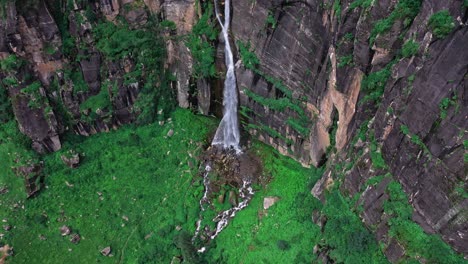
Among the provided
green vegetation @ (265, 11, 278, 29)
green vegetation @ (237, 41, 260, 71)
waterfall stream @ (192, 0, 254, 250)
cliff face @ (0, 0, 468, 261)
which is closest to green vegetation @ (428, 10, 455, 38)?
cliff face @ (0, 0, 468, 261)

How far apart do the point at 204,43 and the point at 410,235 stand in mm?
22325

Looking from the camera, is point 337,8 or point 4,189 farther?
point 4,189

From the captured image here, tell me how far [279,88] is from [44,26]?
1978cm

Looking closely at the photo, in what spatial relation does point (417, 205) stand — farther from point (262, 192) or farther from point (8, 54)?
point (8, 54)

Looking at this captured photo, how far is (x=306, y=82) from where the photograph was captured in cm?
3144

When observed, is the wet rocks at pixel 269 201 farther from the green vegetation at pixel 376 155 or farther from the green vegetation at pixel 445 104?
the green vegetation at pixel 445 104

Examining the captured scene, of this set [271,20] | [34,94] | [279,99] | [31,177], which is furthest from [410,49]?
[31,177]

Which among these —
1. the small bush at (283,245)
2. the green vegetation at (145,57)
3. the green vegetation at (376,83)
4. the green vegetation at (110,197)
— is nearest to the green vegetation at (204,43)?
the green vegetation at (145,57)

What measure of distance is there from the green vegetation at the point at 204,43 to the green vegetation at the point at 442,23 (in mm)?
19402

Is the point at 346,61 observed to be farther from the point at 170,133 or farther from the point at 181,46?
the point at 170,133

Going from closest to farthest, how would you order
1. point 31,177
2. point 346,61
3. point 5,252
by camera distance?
point 346,61 → point 5,252 → point 31,177

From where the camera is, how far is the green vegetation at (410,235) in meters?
22.4

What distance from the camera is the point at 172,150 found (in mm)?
37312

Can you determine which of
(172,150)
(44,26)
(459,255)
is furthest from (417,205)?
(44,26)
